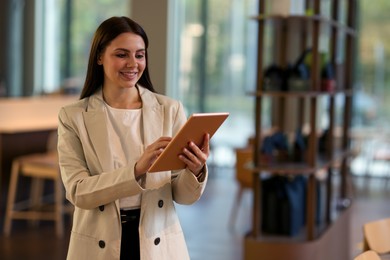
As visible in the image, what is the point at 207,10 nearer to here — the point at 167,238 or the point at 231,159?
the point at 231,159

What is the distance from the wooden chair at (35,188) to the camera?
21.0 ft

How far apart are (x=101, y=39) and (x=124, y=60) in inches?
4.3

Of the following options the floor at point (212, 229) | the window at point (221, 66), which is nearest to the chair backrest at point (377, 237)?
the floor at point (212, 229)

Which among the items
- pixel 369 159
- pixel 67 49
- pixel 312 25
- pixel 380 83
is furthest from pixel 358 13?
pixel 312 25

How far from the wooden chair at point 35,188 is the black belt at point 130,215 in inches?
166

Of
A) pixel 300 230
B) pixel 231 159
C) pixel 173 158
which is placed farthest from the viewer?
pixel 231 159

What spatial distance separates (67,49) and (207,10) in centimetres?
280

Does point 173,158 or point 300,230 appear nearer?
point 173,158

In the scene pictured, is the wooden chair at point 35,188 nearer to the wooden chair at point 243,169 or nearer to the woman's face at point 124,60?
the wooden chair at point 243,169

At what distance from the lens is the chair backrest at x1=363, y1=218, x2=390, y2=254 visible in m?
3.15

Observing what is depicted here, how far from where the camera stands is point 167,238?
7.57ft

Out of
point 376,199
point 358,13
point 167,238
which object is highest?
point 358,13

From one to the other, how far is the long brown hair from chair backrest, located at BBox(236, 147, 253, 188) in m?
4.10

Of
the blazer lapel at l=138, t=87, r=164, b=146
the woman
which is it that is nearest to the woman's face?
the woman
